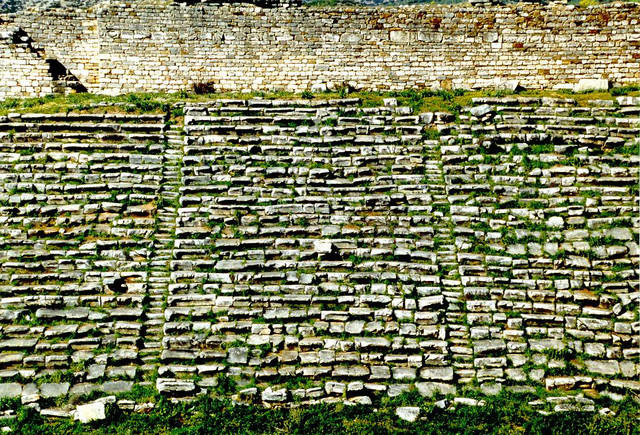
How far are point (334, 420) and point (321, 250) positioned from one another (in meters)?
3.16

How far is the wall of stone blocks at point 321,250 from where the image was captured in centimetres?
889

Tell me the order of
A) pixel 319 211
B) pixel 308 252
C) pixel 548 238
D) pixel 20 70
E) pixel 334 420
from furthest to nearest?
1. pixel 20 70
2. pixel 319 211
3. pixel 548 238
4. pixel 308 252
5. pixel 334 420

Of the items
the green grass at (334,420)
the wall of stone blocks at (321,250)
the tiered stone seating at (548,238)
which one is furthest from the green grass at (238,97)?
the green grass at (334,420)

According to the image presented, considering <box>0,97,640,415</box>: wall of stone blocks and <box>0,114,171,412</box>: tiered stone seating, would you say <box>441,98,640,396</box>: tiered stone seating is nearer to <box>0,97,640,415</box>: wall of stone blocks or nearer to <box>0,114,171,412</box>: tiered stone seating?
<box>0,97,640,415</box>: wall of stone blocks

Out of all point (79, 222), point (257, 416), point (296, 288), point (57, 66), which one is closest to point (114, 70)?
point (57, 66)

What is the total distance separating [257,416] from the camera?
8133mm

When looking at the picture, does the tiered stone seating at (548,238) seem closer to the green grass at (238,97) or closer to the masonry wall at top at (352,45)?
the green grass at (238,97)

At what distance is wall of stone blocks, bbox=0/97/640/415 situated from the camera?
8.89 metres

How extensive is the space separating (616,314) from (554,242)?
62.0 inches

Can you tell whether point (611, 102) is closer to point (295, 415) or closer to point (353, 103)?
point (353, 103)

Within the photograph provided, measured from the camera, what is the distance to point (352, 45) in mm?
15328

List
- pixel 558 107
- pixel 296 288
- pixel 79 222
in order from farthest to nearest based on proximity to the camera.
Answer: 1. pixel 558 107
2. pixel 79 222
3. pixel 296 288

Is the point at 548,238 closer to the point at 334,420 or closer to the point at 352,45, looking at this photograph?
the point at 334,420

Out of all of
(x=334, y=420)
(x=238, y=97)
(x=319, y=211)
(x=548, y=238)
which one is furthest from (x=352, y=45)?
(x=334, y=420)
